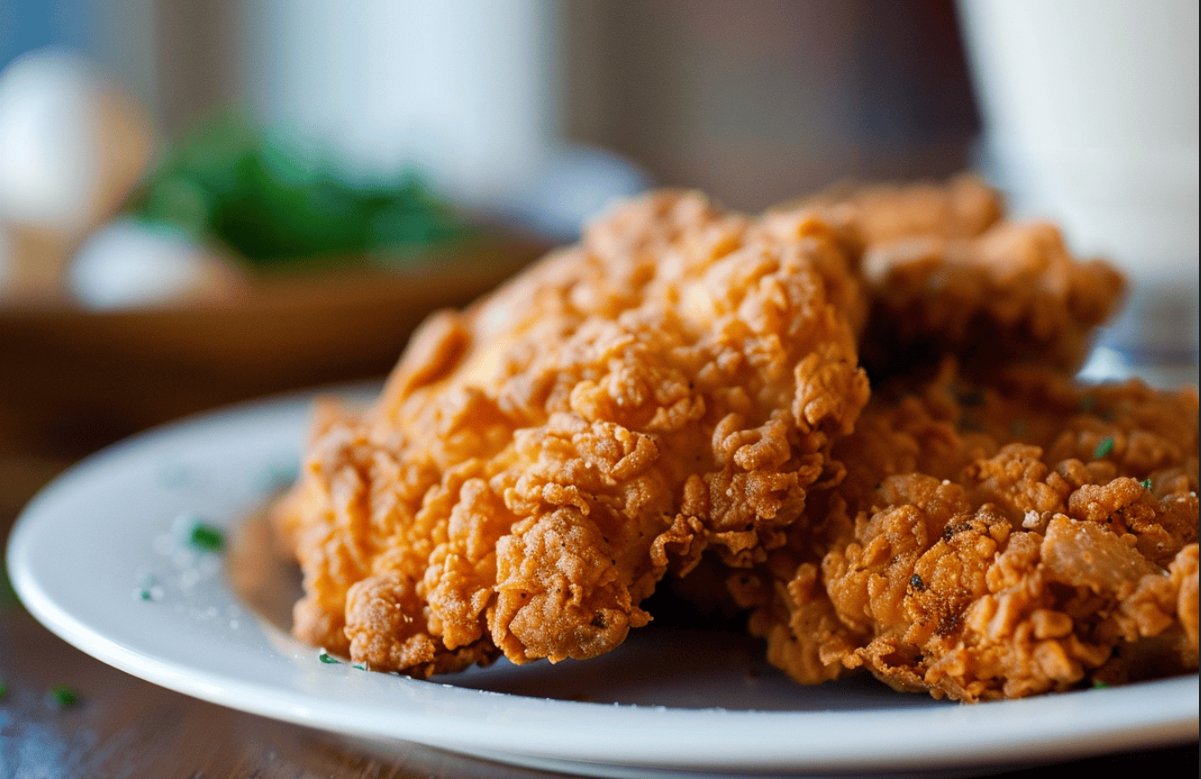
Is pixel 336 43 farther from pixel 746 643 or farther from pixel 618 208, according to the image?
pixel 746 643

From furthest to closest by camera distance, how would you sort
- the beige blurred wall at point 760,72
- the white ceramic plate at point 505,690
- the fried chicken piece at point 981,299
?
the beige blurred wall at point 760,72 < the fried chicken piece at point 981,299 < the white ceramic plate at point 505,690

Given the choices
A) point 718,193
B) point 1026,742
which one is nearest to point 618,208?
point 1026,742

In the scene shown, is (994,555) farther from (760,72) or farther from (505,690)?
(760,72)

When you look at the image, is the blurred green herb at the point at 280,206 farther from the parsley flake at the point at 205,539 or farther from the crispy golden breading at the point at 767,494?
the crispy golden breading at the point at 767,494

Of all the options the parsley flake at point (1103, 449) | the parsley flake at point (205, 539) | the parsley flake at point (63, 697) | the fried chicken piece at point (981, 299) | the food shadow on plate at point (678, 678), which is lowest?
the parsley flake at point (63, 697)

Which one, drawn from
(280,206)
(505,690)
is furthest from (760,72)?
(505,690)

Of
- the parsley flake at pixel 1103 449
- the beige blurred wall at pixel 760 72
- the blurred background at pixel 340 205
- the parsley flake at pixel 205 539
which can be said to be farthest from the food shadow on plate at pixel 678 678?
the beige blurred wall at pixel 760 72
